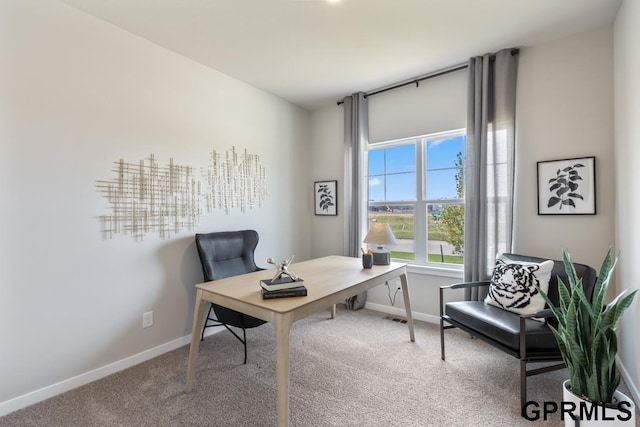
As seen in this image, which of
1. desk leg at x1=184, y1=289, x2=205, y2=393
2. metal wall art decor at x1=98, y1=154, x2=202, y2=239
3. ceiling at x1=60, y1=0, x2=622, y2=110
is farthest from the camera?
metal wall art decor at x1=98, y1=154, x2=202, y2=239

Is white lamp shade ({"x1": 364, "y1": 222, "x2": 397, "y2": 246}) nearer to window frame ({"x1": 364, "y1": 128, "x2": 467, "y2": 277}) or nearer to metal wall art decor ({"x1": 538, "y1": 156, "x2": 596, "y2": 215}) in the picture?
window frame ({"x1": 364, "y1": 128, "x2": 467, "y2": 277})

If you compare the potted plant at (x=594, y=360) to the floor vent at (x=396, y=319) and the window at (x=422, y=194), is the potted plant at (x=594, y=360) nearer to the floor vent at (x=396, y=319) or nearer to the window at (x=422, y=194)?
the window at (x=422, y=194)

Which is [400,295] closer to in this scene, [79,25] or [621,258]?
[621,258]

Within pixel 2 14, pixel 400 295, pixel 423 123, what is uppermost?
pixel 2 14

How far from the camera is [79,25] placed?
→ 214cm

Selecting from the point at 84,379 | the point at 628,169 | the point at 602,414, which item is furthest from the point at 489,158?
the point at 84,379

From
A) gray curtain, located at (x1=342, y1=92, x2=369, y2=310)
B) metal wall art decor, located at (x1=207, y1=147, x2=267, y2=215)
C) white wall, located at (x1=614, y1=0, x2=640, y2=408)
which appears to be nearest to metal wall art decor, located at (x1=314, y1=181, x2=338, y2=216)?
gray curtain, located at (x1=342, y1=92, x2=369, y2=310)

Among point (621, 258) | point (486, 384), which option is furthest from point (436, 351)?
point (621, 258)

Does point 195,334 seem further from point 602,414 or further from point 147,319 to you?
point 602,414

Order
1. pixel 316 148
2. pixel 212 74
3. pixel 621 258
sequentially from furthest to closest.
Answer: pixel 316 148, pixel 212 74, pixel 621 258

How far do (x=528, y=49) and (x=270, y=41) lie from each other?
2239 mm

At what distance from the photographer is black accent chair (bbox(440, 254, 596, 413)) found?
6.00 ft

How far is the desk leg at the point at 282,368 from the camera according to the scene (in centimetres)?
151

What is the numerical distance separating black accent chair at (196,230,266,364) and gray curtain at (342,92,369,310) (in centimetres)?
120
